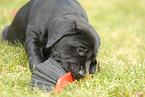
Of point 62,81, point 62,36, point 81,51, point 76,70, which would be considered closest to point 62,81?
point 62,81

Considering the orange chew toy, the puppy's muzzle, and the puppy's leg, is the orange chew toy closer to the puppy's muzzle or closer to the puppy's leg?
the puppy's muzzle

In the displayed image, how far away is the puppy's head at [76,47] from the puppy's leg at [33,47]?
299 millimetres

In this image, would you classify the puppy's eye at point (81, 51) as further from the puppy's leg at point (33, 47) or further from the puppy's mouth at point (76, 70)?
the puppy's leg at point (33, 47)

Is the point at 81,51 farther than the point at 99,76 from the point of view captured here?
No

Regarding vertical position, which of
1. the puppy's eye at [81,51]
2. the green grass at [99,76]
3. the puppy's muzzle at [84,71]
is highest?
the puppy's eye at [81,51]

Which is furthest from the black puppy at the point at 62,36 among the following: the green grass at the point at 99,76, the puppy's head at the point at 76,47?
the green grass at the point at 99,76

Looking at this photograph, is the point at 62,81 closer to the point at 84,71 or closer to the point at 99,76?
the point at 84,71

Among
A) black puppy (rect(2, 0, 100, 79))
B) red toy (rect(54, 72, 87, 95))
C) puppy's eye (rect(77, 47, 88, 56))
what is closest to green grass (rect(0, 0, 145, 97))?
red toy (rect(54, 72, 87, 95))

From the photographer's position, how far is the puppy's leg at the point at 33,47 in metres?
2.99

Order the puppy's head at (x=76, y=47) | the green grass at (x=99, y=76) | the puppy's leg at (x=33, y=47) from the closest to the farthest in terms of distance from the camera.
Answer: the green grass at (x=99, y=76) → the puppy's head at (x=76, y=47) → the puppy's leg at (x=33, y=47)

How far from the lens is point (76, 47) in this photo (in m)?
2.81

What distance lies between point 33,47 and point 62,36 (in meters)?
0.56

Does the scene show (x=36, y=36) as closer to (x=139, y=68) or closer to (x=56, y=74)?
(x=56, y=74)

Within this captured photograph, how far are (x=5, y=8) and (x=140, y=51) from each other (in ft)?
14.5
